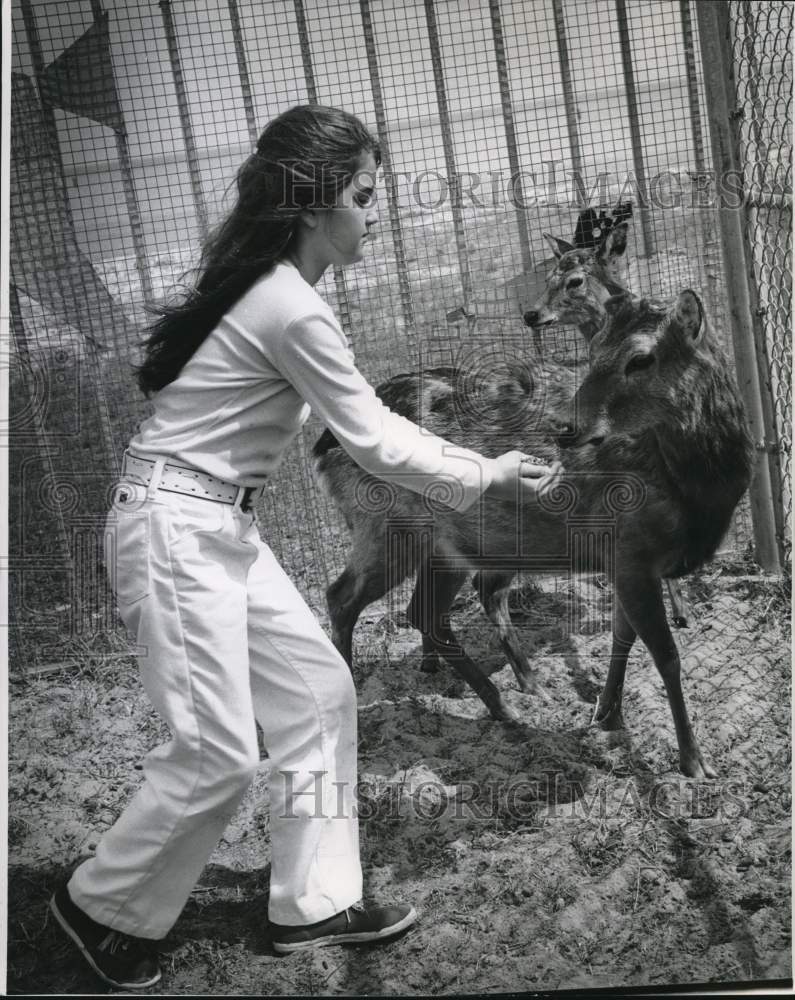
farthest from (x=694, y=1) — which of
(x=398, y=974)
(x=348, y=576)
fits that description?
(x=398, y=974)

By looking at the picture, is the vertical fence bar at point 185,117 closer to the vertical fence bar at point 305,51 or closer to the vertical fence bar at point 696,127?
the vertical fence bar at point 305,51

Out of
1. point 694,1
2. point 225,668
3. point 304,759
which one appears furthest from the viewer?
point 694,1

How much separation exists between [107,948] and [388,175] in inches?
98.7

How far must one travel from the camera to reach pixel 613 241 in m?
3.46

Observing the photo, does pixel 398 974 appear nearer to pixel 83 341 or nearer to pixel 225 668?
pixel 225 668

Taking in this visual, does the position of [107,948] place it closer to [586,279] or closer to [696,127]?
[586,279]

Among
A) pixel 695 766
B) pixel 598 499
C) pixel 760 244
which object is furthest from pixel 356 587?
pixel 760 244

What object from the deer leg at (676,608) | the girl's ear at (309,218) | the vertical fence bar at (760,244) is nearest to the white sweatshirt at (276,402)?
the girl's ear at (309,218)

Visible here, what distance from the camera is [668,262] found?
3.64 m

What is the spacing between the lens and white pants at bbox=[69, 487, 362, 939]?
2.59m

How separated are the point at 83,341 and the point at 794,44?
2638 mm

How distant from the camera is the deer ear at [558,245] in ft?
11.4

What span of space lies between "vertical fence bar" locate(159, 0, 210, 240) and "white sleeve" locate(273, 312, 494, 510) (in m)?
1.08

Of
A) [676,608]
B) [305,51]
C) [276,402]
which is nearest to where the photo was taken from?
[276,402]
